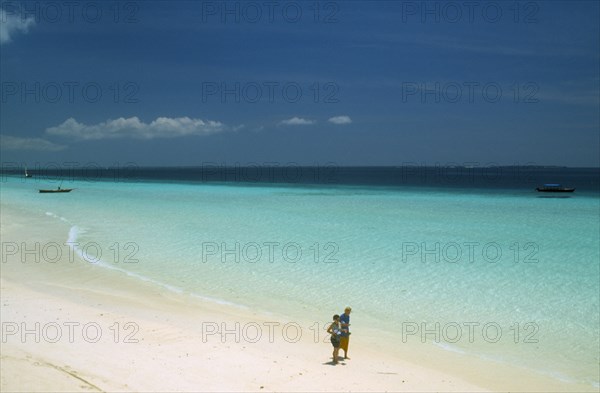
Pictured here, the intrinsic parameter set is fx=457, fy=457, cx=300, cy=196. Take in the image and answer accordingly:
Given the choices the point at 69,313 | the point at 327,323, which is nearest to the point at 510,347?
the point at 327,323

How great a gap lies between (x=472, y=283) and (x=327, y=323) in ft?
20.7

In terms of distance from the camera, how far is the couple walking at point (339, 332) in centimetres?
877

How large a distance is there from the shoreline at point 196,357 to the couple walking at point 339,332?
1.06ft

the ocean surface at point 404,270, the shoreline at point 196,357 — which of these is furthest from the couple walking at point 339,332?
the ocean surface at point 404,270

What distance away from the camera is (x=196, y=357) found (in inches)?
339

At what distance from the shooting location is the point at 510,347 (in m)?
10.4

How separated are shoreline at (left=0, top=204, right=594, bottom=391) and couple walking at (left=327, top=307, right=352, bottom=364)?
324mm

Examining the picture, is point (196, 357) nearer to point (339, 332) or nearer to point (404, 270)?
point (339, 332)

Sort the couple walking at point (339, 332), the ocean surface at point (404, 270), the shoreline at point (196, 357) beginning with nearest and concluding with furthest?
the shoreline at point (196, 357), the couple walking at point (339, 332), the ocean surface at point (404, 270)

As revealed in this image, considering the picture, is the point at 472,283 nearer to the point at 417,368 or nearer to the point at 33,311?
the point at 417,368

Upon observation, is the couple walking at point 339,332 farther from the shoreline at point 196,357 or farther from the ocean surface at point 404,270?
the ocean surface at point 404,270

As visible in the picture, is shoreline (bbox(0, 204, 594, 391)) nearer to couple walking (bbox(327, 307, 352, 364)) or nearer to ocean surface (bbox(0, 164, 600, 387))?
couple walking (bbox(327, 307, 352, 364))

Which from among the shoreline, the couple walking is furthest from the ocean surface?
the couple walking

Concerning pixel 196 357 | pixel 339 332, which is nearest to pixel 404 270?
pixel 339 332
